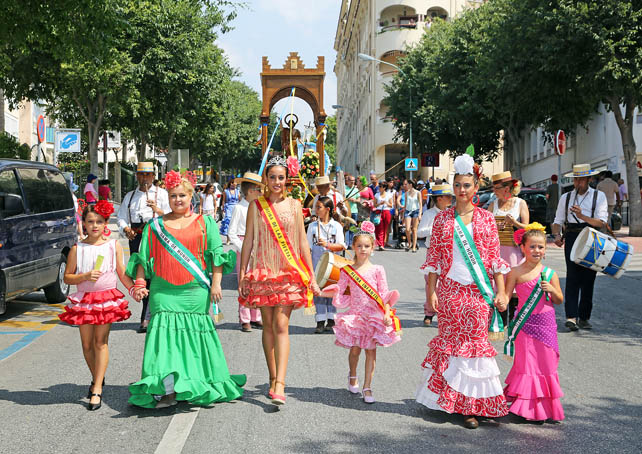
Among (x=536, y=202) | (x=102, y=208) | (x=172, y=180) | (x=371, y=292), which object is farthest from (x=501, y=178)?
(x=536, y=202)

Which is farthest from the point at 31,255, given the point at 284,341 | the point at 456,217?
the point at 456,217

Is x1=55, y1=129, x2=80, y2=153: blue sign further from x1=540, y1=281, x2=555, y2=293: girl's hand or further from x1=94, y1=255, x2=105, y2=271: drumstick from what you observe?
Result: x1=540, y1=281, x2=555, y2=293: girl's hand

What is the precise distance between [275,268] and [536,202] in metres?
19.4

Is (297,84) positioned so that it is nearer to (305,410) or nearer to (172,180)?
(172,180)

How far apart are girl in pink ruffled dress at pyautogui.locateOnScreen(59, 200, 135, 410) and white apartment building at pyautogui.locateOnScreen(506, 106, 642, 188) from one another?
23.4m

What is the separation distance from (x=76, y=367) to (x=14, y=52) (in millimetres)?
15228

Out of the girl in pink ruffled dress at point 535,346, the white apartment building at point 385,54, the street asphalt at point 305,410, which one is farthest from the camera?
the white apartment building at point 385,54

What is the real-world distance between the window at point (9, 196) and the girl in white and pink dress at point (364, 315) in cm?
466

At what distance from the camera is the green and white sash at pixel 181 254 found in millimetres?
5512

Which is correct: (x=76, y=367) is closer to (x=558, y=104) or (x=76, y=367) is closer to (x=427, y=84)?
(x=558, y=104)

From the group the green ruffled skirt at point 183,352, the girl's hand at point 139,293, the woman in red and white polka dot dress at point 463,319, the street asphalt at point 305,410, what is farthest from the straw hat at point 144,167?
the woman in red and white polka dot dress at point 463,319

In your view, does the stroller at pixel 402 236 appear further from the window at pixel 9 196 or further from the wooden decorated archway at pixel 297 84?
the wooden decorated archway at pixel 297 84

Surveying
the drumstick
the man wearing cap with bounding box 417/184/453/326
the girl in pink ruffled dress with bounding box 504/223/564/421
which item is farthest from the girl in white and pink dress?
the man wearing cap with bounding box 417/184/453/326

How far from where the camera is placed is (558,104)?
25.2 m
